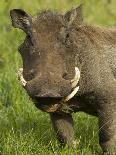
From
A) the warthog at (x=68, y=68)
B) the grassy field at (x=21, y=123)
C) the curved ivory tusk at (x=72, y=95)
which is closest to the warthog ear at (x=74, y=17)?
the warthog at (x=68, y=68)

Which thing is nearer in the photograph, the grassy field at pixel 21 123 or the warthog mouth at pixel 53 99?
the warthog mouth at pixel 53 99

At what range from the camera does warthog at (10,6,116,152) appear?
5.68 metres

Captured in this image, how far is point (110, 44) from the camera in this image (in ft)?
22.0

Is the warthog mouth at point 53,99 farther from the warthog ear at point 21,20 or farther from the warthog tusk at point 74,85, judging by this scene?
the warthog ear at point 21,20

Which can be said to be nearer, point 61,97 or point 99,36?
point 61,97

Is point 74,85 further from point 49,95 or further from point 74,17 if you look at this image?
point 74,17

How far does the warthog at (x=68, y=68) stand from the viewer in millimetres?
5676

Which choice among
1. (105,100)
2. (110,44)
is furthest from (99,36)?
(105,100)

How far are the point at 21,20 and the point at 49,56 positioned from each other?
0.64m

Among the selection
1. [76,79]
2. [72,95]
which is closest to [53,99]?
[72,95]

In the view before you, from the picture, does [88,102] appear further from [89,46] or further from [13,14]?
[13,14]

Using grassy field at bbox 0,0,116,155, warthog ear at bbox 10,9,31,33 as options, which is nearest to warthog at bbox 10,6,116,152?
warthog ear at bbox 10,9,31,33

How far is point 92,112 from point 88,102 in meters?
0.20

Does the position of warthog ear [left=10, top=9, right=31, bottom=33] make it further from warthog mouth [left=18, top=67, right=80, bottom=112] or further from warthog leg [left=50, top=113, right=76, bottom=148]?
warthog leg [left=50, top=113, right=76, bottom=148]
